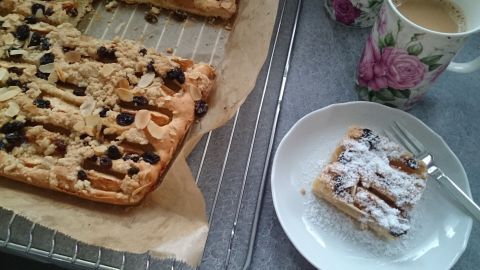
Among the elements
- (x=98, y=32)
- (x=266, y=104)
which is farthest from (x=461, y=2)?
(x=98, y=32)

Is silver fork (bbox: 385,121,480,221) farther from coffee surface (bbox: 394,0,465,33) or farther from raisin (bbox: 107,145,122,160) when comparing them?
raisin (bbox: 107,145,122,160)

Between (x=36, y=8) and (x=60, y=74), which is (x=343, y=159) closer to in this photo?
(x=60, y=74)

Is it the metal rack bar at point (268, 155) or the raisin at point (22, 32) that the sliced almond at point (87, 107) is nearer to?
the raisin at point (22, 32)

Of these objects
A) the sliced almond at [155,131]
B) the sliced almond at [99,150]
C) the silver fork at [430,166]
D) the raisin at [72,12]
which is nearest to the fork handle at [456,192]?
the silver fork at [430,166]

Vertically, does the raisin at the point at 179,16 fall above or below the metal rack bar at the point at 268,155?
above

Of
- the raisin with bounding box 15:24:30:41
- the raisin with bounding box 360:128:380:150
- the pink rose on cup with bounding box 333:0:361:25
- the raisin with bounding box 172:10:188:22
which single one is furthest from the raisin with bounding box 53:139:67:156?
the pink rose on cup with bounding box 333:0:361:25

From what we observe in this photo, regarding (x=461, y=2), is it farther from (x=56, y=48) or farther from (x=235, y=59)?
(x=56, y=48)
